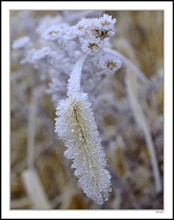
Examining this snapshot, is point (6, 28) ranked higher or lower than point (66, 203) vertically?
higher

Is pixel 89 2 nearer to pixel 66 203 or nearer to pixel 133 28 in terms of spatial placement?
pixel 133 28

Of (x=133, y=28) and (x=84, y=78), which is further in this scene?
(x=133, y=28)

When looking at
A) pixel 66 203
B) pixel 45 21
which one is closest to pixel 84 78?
pixel 45 21

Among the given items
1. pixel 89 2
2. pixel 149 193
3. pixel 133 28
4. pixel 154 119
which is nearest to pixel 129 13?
pixel 133 28

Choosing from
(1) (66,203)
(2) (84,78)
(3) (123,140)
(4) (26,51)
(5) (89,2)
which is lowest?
(1) (66,203)

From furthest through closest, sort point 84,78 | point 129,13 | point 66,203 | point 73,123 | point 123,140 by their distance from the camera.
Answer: point 129,13
point 66,203
point 123,140
point 84,78
point 73,123

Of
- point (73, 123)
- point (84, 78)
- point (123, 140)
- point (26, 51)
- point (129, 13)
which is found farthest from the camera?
point (129, 13)
